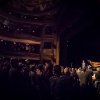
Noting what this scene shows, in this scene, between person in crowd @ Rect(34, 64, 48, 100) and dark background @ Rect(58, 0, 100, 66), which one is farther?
dark background @ Rect(58, 0, 100, 66)


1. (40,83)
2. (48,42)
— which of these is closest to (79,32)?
(48,42)

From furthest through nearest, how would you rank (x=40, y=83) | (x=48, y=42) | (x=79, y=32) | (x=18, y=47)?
(x=48, y=42) → (x=18, y=47) → (x=79, y=32) → (x=40, y=83)

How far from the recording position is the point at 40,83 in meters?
8.38

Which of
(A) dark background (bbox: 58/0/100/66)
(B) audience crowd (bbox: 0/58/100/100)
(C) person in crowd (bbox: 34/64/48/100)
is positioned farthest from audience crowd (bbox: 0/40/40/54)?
(C) person in crowd (bbox: 34/64/48/100)

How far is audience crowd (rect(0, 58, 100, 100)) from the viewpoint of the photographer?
279 inches

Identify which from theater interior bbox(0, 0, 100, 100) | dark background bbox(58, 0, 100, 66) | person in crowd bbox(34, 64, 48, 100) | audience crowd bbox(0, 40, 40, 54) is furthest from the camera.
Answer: audience crowd bbox(0, 40, 40, 54)

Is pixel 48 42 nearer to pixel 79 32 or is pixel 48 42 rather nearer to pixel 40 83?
pixel 79 32

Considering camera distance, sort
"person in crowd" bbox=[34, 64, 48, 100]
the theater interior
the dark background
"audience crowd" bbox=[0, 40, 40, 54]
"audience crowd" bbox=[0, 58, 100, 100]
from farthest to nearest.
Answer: "audience crowd" bbox=[0, 40, 40, 54] < the dark background < the theater interior < "person in crowd" bbox=[34, 64, 48, 100] < "audience crowd" bbox=[0, 58, 100, 100]

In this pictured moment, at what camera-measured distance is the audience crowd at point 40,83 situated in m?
7.09

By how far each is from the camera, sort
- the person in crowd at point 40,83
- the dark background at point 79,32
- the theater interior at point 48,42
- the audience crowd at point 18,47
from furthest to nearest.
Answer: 1. the audience crowd at point 18,47
2. the dark background at point 79,32
3. the theater interior at point 48,42
4. the person in crowd at point 40,83

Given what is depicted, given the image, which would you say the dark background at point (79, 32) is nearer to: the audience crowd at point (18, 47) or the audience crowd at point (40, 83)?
the audience crowd at point (18, 47)

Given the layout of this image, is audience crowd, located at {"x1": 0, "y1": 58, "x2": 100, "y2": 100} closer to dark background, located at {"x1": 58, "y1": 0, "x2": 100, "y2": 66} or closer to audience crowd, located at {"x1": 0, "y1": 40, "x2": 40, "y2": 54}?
dark background, located at {"x1": 58, "y1": 0, "x2": 100, "y2": 66}

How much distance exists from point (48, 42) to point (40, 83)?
561 centimetres

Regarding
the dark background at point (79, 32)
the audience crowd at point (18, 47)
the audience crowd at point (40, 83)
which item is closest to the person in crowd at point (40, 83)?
the audience crowd at point (40, 83)
